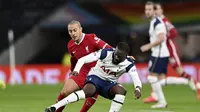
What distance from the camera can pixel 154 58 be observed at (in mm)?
18188

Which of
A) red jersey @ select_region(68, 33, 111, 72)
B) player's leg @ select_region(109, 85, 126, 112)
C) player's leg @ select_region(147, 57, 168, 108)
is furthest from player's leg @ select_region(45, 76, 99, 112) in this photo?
player's leg @ select_region(147, 57, 168, 108)

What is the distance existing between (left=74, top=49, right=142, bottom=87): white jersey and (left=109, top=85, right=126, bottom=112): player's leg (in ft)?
0.82

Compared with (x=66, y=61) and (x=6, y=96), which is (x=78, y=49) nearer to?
(x=6, y=96)

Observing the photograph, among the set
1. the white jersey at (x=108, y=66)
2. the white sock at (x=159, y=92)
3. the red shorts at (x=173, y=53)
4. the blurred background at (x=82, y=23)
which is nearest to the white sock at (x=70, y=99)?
the white jersey at (x=108, y=66)

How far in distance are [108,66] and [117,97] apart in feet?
1.97

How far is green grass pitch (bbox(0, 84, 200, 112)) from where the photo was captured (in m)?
16.9

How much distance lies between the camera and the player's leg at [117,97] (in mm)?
13500

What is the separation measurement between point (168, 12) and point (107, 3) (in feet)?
9.64

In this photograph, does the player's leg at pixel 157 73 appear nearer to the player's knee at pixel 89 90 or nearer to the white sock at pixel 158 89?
the white sock at pixel 158 89

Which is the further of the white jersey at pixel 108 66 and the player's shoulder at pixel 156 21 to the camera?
the player's shoulder at pixel 156 21

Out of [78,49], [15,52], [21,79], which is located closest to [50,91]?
[21,79]

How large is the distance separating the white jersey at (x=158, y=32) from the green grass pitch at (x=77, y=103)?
4.13 ft

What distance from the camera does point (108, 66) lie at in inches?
539

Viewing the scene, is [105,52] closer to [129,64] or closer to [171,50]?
[129,64]
